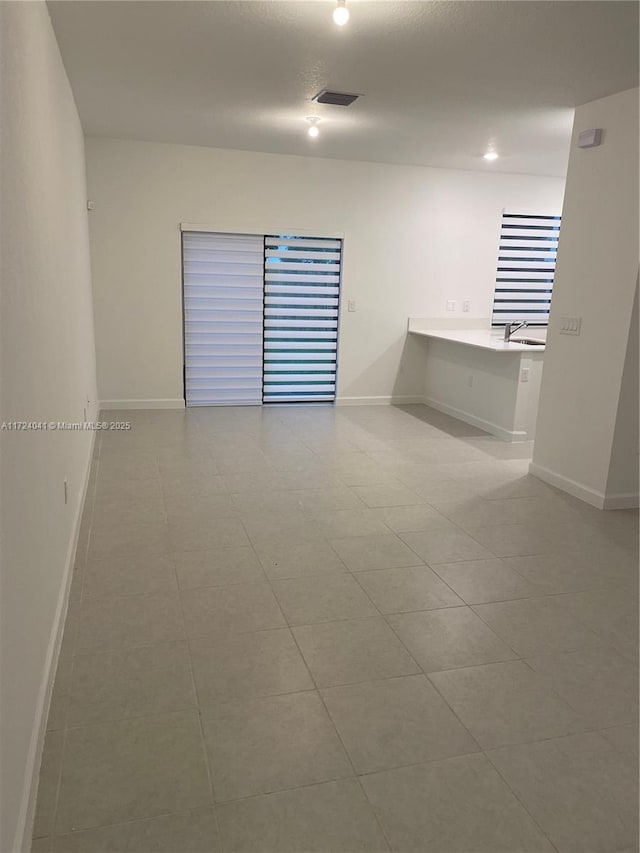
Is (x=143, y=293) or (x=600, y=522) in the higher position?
(x=143, y=293)

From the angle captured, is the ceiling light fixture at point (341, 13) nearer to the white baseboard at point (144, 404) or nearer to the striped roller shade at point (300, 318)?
the striped roller shade at point (300, 318)

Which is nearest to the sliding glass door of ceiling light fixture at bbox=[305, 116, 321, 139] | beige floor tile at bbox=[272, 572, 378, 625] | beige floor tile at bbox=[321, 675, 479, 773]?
ceiling light fixture at bbox=[305, 116, 321, 139]

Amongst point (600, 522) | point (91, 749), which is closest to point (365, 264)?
point (600, 522)

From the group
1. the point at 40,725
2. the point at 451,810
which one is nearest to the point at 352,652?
the point at 451,810

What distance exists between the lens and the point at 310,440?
18.6ft

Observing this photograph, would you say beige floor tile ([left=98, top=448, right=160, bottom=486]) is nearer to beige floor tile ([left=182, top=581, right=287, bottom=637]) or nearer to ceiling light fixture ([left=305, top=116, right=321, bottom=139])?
beige floor tile ([left=182, top=581, right=287, bottom=637])

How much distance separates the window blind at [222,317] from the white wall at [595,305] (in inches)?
131

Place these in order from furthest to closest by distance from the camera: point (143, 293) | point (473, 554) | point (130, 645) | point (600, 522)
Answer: point (143, 293) < point (600, 522) < point (473, 554) < point (130, 645)

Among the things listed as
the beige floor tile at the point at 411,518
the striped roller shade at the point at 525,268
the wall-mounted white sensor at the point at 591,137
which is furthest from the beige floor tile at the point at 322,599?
the striped roller shade at the point at 525,268

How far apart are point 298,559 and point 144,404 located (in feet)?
12.8

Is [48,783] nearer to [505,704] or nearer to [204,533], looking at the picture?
[505,704]

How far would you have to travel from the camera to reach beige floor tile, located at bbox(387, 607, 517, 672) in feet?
8.09

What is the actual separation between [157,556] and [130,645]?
0.80m

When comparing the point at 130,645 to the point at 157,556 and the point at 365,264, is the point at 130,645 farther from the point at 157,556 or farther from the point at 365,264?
the point at 365,264
